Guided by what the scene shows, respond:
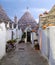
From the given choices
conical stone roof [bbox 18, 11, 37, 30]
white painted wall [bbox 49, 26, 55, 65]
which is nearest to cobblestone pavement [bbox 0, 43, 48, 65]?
white painted wall [bbox 49, 26, 55, 65]

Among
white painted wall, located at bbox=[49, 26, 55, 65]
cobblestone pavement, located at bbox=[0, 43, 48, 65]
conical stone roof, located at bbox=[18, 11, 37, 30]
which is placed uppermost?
conical stone roof, located at bbox=[18, 11, 37, 30]

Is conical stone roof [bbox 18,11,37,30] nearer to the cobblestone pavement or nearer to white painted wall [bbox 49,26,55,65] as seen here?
the cobblestone pavement

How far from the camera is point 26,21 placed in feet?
133

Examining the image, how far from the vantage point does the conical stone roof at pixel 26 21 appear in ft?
132

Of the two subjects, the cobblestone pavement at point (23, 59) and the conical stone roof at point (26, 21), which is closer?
the cobblestone pavement at point (23, 59)

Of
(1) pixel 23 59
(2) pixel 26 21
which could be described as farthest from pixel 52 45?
(2) pixel 26 21

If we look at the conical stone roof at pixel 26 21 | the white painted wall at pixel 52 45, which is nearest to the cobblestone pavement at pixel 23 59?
the white painted wall at pixel 52 45

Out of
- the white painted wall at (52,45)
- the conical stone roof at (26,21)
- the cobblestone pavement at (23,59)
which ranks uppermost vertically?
the conical stone roof at (26,21)

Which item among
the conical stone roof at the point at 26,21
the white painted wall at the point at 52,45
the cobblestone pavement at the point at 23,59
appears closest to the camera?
the white painted wall at the point at 52,45

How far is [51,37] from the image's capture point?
971 centimetres

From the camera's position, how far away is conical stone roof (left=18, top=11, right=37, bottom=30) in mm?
40250

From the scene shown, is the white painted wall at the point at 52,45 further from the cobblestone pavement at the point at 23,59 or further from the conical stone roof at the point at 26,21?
the conical stone roof at the point at 26,21

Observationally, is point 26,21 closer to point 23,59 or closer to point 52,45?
point 23,59

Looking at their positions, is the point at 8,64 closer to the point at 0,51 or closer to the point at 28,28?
the point at 0,51
